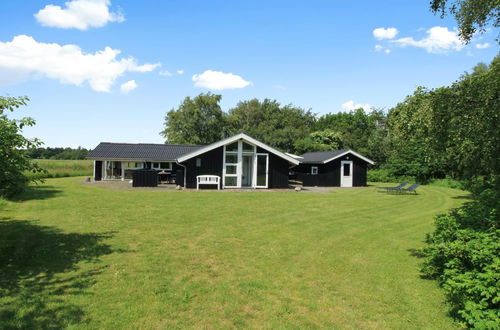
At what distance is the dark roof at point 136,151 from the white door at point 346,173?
16.1 m

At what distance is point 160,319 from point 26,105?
5923 millimetres

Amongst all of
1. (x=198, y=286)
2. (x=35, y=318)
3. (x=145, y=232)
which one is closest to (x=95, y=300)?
(x=35, y=318)

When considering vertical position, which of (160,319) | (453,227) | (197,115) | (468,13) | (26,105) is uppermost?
(197,115)

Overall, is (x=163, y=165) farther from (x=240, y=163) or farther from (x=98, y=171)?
(x=240, y=163)

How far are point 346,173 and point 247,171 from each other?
10.7 m

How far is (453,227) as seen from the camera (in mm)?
7293

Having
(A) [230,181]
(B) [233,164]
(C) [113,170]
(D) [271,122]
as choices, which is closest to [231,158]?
(B) [233,164]

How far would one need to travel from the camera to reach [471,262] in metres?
5.65

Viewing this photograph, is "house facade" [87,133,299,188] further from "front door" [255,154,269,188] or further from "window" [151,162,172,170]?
"window" [151,162,172,170]

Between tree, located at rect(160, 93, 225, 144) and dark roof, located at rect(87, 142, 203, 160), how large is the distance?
26909 mm

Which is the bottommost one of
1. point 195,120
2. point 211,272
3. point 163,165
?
point 211,272

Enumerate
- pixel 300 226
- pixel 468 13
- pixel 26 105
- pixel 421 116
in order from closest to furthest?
pixel 26 105 < pixel 421 116 < pixel 468 13 < pixel 300 226

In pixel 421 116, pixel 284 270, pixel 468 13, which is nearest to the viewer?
pixel 284 270

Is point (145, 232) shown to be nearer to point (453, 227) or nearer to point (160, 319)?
point (160, 319)
